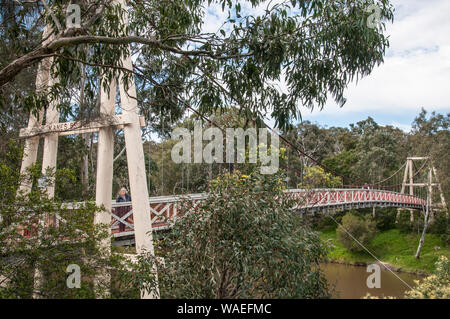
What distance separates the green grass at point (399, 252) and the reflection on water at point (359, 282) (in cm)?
57

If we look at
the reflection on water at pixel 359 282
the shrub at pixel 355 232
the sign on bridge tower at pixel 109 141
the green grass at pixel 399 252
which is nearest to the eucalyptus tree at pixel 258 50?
the sign on bridge tower at pixel 109 141

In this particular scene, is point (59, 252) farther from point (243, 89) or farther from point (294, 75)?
point (294, 75)

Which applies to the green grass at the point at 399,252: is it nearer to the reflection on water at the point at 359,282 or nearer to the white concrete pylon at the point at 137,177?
the reflection on water at the point at 359,282

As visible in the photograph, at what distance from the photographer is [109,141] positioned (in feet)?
16.3

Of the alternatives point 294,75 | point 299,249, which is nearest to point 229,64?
point 294,75

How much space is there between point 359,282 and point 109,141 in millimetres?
10377

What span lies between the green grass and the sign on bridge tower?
11705mm

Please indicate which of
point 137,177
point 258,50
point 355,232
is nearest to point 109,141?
point 137,177

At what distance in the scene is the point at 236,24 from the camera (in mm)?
3223

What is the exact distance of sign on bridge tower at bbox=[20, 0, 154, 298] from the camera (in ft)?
14.8

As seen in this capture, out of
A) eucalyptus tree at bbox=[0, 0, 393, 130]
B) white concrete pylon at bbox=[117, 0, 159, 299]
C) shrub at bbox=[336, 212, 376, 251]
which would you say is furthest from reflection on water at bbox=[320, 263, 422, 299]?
eucalyptus tree at bbox=[0, 0, 393, 130]

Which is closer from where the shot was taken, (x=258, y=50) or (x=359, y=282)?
(x=258, y=50)

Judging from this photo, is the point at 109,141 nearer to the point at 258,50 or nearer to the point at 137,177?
the point at 137,177

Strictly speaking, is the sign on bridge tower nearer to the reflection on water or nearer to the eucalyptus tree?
the eucalyptus tree
